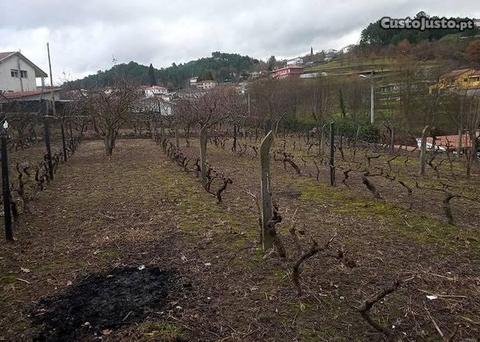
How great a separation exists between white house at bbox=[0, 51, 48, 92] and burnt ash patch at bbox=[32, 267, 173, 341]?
33315 mm

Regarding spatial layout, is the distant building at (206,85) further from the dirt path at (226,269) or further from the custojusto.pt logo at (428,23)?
the dirt path at (226,269)

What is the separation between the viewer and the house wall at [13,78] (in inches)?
1323

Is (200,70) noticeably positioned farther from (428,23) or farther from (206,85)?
(428,23)

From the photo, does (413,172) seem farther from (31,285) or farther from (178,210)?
(31,285)

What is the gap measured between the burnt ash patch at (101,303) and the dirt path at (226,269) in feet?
0.10

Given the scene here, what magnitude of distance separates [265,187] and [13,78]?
37.8m

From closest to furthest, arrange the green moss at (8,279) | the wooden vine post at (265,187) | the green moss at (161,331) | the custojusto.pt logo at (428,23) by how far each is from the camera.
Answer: the green moss at (161,331) → the green moss at (8,279) → the wooden vine post at (265,187) → the custojusto.pt logo at (428,23)

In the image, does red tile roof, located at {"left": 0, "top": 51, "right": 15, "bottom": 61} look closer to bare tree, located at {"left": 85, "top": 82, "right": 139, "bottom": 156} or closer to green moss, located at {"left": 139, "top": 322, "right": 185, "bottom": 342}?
→ bare tree, located at {"left": 85, "top": 82, "right": 139, "bottom": 156}

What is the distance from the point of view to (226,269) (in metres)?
4.27

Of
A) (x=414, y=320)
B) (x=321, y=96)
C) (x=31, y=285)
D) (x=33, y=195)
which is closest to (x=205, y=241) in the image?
(x=31, y=285)

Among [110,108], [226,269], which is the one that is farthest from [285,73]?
[226,269]

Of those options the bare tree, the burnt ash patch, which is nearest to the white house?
the bare tree

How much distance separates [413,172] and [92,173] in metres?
9.31

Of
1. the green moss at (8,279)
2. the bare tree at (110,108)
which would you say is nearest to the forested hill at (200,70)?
the bare tree at (110,108)
